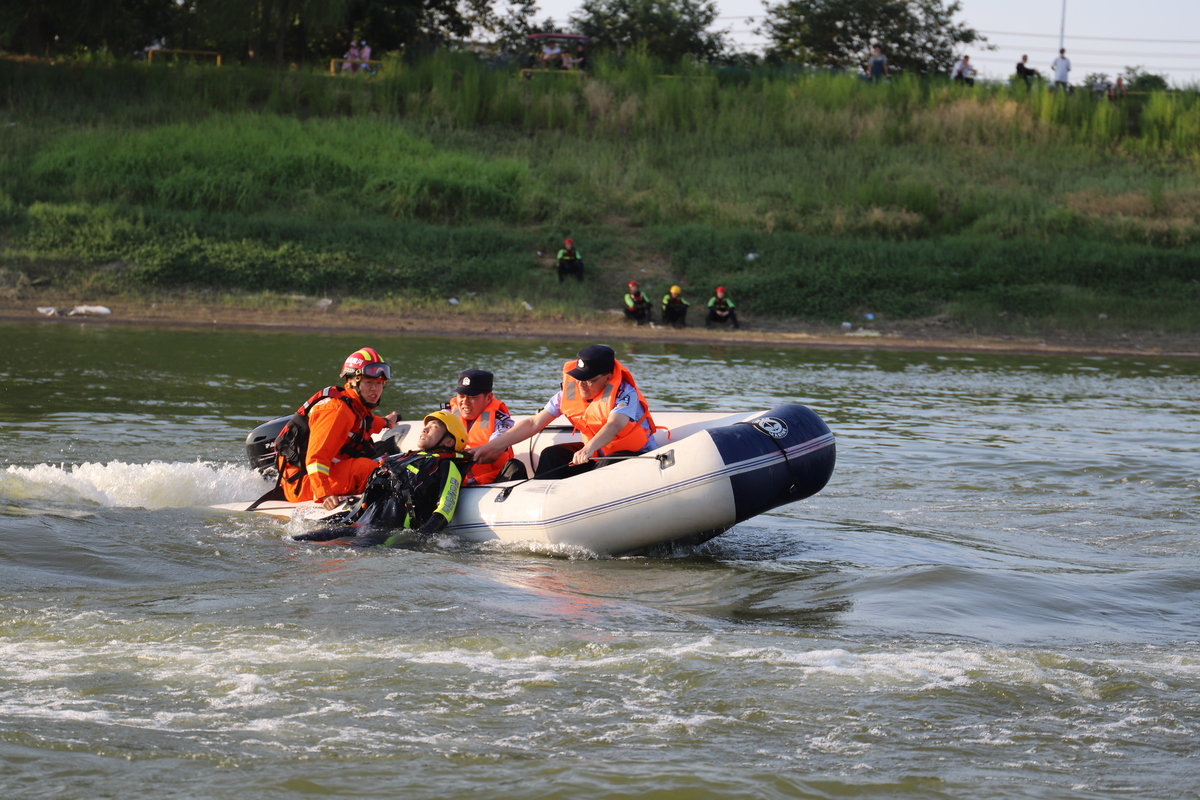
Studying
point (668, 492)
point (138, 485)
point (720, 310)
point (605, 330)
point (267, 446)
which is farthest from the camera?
point (720, 310)

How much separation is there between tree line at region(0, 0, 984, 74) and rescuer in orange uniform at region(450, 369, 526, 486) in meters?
25.4

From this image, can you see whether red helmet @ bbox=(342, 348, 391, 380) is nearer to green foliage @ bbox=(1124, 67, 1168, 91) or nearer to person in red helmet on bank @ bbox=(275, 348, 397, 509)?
person in red helmet on bank @ bbox=(275, 348, 397, 509)

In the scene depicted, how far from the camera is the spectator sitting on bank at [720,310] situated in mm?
21297

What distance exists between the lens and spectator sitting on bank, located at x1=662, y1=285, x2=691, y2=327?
21.3m

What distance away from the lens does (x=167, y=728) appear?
3893mm

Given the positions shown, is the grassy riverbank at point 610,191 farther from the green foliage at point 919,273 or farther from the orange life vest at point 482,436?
the orange life vest at point 482,436

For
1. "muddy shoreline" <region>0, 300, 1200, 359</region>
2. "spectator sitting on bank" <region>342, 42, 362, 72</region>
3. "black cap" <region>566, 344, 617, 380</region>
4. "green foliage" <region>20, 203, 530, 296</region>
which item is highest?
"spectator sitting on bank" <region>342, 42, 362, 72</region>

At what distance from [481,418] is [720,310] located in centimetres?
1445

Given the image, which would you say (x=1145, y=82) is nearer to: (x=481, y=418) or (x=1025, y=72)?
(x=1025, y=72)

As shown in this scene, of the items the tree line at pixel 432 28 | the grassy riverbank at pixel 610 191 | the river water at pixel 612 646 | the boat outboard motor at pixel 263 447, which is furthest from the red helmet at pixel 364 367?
the tree line at pixel 432 28

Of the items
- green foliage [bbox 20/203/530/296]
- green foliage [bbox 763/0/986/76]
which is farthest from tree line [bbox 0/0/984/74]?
green foliage [bbox 20/203/530/296]

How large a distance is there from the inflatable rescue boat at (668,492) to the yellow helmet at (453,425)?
0.95ft

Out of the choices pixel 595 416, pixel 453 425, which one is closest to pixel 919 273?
pixel 595 416

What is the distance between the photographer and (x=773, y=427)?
668 cm
